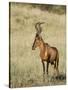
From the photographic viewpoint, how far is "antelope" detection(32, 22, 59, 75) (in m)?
→ 2.09

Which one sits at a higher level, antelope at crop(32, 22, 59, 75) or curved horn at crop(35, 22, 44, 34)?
curved horn at crop(35, 22, 44, 34)

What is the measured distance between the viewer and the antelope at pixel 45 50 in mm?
2092

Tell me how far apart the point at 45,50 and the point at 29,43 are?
186mm

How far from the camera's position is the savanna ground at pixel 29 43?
79.7 inches

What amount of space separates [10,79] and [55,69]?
0.47 m

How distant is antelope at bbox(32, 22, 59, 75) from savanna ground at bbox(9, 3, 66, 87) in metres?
0.03

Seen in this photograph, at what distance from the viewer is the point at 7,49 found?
2.00 m

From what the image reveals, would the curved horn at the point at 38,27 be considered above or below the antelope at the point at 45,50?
above

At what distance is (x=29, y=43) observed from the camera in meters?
2.06

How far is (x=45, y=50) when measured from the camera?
2.12 m

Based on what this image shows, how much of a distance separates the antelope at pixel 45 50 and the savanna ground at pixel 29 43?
3 centimetres

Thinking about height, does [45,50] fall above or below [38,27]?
below

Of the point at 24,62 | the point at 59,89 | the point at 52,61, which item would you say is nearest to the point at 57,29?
the point at 52,61

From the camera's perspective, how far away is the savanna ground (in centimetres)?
202
